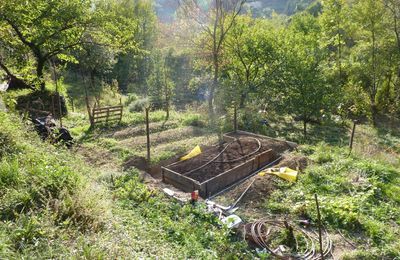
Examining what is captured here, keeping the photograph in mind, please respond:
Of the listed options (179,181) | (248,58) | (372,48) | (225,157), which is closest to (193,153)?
(225,157)

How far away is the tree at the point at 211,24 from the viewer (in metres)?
Result: 15.2

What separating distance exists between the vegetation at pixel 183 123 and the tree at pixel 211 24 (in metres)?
0.08

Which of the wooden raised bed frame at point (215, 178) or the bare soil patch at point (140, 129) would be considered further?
the bare soil patch at point (140, 129)

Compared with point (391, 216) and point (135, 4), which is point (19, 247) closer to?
point (391, 216)

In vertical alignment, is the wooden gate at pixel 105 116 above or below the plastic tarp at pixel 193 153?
above

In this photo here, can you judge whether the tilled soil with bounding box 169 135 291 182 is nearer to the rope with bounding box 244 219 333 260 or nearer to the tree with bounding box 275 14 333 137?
the rope with bounding box 244 219 333 260

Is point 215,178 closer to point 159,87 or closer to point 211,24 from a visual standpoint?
point 159,87

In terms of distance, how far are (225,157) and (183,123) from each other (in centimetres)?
453

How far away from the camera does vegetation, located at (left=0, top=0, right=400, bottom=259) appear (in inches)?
173

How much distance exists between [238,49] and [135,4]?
18.9 meters

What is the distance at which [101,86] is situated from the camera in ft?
67.8

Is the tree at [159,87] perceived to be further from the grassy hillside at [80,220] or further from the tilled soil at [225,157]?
the grassy hillside at [80,220]

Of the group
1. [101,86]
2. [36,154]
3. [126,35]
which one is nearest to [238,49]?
[126,35]

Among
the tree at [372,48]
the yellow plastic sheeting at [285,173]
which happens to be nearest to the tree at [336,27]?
the tree at [372,48]
